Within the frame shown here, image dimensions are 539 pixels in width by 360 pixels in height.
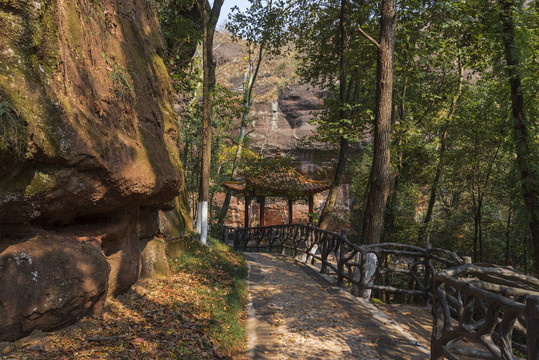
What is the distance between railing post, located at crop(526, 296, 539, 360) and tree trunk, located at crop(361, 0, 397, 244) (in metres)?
5.49

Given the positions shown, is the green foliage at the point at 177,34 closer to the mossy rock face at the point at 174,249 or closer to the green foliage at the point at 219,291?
the green foliage at the point at 219,291

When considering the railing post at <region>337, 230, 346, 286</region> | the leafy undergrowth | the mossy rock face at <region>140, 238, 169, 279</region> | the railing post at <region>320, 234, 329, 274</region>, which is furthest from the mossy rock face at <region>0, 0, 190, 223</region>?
the railing post at <region>320, 234, 329, 274</region>

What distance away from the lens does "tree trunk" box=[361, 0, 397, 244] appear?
316 inches

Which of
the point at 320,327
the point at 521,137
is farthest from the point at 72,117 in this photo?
the point at 521,137

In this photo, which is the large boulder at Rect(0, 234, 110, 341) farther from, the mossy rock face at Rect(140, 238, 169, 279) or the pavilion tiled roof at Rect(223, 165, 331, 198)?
the pavilion tiled roof at Rect(223, 165, 331, 198)

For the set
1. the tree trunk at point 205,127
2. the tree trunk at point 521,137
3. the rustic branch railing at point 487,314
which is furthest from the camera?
the tree trunk at point 205,127

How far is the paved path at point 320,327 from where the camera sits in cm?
485

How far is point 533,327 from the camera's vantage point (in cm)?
248

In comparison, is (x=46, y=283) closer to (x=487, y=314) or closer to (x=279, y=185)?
(x=487, y=314)

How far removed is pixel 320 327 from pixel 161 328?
2674 millimetres

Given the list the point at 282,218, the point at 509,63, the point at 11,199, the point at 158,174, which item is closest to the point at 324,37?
the point at 509,63

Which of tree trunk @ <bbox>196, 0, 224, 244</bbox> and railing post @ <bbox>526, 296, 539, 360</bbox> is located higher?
tree trunk @ <bbox>196, 0, 224, 244</bbox>

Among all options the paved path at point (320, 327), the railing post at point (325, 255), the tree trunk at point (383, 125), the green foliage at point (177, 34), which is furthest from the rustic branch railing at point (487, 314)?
the green foliage at point (177, 34)

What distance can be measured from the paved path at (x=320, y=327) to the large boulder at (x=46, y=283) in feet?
8.12
